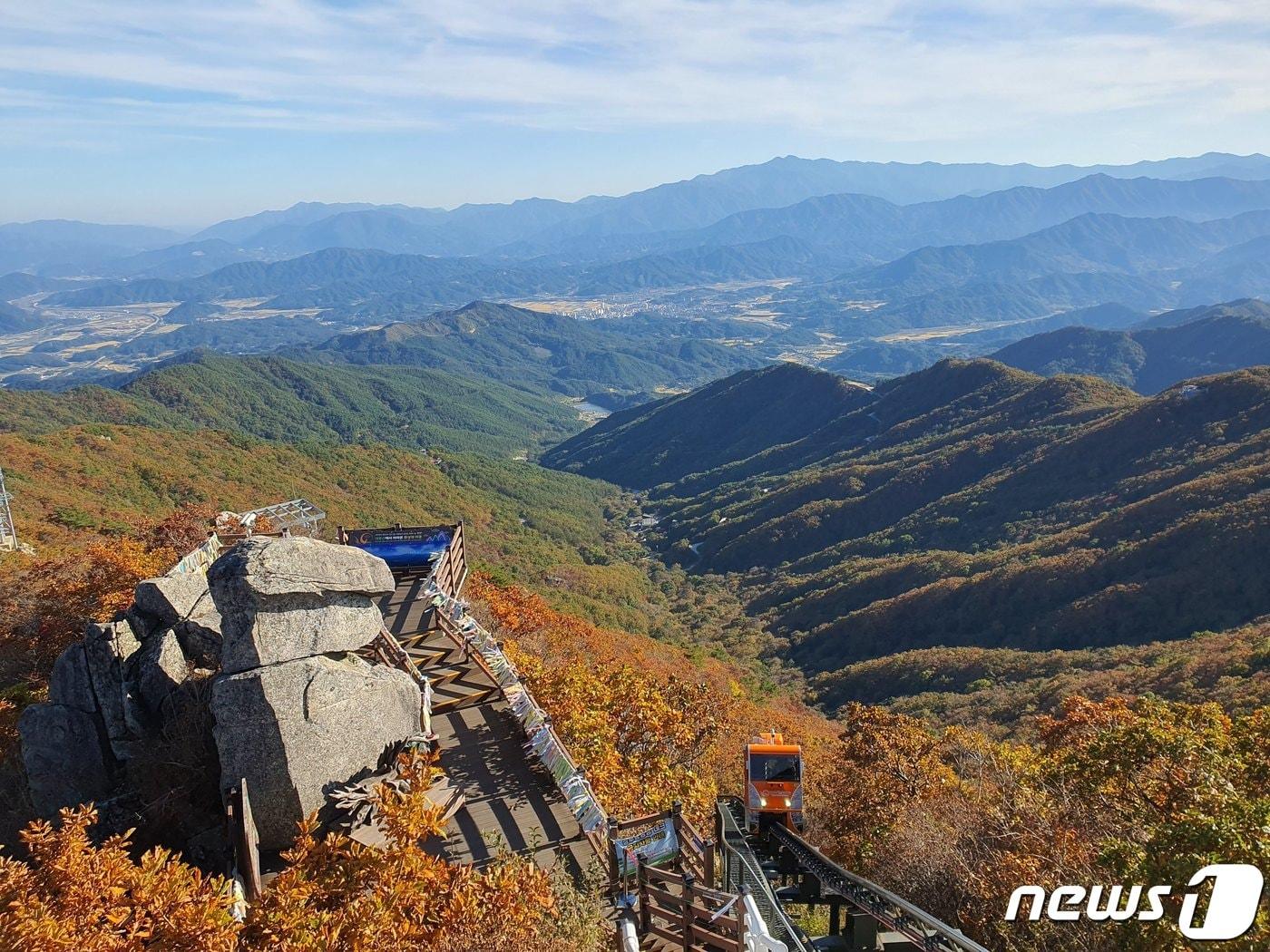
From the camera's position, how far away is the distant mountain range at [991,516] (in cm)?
5772

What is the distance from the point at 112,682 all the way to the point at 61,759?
1535mm

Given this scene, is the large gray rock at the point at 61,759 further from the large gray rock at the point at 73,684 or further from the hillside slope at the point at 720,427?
the hillside slope at the point at 720,427

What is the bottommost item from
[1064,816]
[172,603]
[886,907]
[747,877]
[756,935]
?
[747,877]

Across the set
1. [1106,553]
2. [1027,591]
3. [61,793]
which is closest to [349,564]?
[61,793]

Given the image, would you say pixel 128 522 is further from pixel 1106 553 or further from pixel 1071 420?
pixel 1071 420

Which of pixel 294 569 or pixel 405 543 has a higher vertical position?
pixel 294 569

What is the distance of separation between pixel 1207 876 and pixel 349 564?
550 inches

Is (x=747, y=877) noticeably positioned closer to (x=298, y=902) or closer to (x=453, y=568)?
(x=298, y=902)

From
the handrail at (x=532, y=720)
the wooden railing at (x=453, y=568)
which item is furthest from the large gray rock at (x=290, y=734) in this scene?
the wooden railing at (x=453, y=568)

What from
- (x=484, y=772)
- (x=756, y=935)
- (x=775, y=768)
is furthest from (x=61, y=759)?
(x=775, y=768)

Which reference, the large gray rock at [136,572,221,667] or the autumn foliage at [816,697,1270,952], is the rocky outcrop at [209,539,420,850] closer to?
the large gray rock at [136,572,221,667]

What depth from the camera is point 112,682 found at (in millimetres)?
15305

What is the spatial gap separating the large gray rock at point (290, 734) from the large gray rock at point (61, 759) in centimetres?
402

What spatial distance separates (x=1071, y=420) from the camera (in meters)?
107
